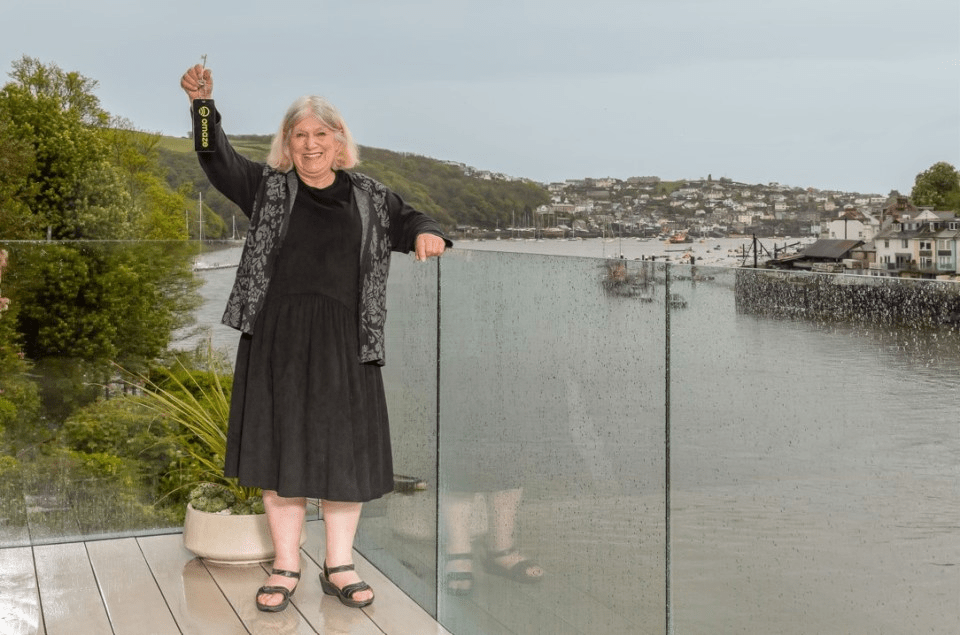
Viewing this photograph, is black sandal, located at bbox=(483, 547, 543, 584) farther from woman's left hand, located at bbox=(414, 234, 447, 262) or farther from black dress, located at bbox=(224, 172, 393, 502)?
woman's left hand, located at bbox=(414, 234, 447, 262)

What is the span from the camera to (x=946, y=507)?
1.21 meters

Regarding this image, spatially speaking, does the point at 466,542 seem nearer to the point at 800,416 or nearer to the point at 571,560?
the point at 571,560

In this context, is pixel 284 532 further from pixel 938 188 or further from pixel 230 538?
pixel 938 188

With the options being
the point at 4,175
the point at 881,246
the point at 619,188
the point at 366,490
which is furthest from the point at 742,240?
the point at 366,490

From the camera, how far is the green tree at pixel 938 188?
119ft

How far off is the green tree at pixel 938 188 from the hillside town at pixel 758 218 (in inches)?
30.7

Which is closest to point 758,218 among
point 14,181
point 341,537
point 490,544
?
point 14,181

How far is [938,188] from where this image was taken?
38875 mm

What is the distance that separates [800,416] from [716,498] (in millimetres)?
227

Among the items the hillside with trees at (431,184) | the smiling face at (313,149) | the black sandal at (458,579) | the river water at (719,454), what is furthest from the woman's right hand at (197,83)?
the hillside with trees at (431,184)

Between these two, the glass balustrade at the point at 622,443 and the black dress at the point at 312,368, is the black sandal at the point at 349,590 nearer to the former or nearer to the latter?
→ the glass balustrade at the point at 622,443

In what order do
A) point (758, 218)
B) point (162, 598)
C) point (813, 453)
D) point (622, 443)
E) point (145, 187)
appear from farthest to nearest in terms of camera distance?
point (758, 218) < point (145, 187) < point (162, 598) < point (622, 443) < point (813, 453)

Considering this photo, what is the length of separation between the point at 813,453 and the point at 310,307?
1417mm

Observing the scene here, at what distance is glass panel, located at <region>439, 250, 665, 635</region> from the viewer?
179 cm
